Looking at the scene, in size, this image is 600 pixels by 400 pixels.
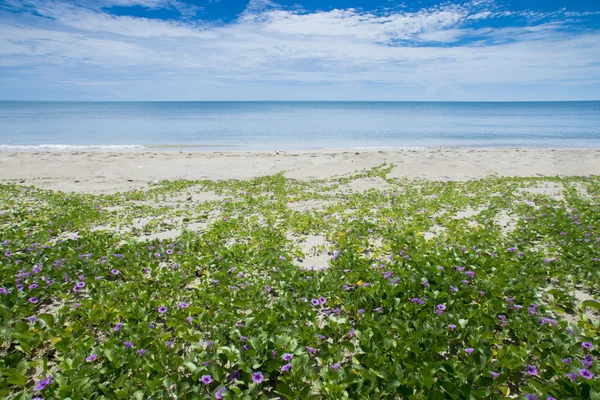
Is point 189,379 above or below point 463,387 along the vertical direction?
below

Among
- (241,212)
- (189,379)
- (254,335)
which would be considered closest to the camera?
(189,379)

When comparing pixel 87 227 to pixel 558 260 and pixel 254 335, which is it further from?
pixel 558 260

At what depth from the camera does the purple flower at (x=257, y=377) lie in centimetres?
319

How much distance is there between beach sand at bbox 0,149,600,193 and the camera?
1573 cm

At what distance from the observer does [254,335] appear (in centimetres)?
382

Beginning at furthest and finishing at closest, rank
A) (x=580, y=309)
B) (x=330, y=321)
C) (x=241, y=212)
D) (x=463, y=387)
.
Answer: (x=241, y=212)
(x=580, y=309)
(x=330, y=321)
(x=463, y=387)

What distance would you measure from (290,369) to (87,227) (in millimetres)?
7082

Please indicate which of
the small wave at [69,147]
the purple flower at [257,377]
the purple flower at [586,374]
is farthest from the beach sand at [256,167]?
the purple flower at [586,374]

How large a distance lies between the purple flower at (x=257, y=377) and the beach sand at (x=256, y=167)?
12.4 m

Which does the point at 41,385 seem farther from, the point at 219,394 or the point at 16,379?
the point at 219,394

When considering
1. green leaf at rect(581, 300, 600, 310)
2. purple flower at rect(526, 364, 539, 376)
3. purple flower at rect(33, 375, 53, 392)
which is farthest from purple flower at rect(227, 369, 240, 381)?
green leaf at rect(581, 300, 600, 310)

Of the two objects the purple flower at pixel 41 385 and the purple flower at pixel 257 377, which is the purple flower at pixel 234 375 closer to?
the purple flower at pixel 257 377

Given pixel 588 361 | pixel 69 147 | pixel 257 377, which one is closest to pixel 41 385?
pixel 257 377

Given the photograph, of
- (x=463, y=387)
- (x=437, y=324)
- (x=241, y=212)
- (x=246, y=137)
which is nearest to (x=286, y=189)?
(x=241, y=212)
